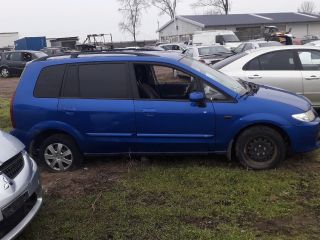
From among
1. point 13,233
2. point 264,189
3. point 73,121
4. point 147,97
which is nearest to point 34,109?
point 73,121

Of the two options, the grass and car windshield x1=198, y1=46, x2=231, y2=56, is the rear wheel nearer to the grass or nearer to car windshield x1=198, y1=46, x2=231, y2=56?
car windshield x1=198, y1=46, x2=231, y2=56

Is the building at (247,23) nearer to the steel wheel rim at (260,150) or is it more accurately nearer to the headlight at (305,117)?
the headlight at (305,117)

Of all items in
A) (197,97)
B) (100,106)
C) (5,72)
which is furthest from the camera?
(5,72)

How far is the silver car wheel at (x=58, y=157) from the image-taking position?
628 cm

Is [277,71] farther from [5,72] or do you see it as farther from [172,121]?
[5,72]

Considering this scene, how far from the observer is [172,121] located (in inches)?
231

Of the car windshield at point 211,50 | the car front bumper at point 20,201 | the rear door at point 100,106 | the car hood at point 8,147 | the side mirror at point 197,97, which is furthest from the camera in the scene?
the car windshield at point 211,50

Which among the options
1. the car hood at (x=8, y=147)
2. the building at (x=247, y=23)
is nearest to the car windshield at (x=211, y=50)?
the car hood at (x=8, y=147)

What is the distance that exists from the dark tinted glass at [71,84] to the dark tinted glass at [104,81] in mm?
56

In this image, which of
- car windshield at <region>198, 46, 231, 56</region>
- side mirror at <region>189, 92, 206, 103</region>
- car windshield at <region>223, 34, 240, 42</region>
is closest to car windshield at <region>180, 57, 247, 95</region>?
side mirror at <region>189, 92, 206, 103</region>

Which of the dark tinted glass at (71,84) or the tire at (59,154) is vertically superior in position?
the dark tinted glass at (71,84)

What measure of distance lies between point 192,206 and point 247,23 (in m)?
55.3

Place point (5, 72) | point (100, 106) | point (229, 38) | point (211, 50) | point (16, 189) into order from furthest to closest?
point (229, 38) → point (5, 72) → point (211, 50) → point (100, 106) → point (16, 189)

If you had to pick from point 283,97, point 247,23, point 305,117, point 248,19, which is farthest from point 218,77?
point 248,19
